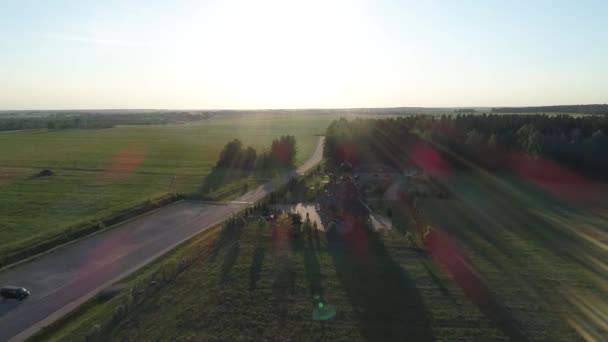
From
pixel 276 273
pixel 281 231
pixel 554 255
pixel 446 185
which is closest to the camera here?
pixel 276 273

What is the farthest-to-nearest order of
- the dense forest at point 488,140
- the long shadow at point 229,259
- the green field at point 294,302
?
1. the dense forest at point 488,140
2. the long shadow at point 229,259
3. the green field at point 294,302

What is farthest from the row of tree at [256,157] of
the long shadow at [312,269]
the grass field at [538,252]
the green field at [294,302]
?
the green field at [294,302]

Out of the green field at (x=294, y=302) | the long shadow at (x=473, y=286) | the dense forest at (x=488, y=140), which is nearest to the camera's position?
the green field at (x=294, y=302)

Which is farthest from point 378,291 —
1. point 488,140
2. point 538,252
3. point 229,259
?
point 488,140

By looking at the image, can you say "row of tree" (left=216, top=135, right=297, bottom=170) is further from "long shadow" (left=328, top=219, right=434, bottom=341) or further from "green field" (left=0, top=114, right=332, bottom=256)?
"long shadow" (left=328, top=219, right=434, bottom=341)

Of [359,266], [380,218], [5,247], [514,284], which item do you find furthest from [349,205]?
[5,247]

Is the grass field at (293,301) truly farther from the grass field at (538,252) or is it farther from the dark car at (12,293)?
the dark car at (12,293)

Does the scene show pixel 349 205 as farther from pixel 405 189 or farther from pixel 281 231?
pixel 405 189

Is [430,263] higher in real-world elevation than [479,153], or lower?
lower
